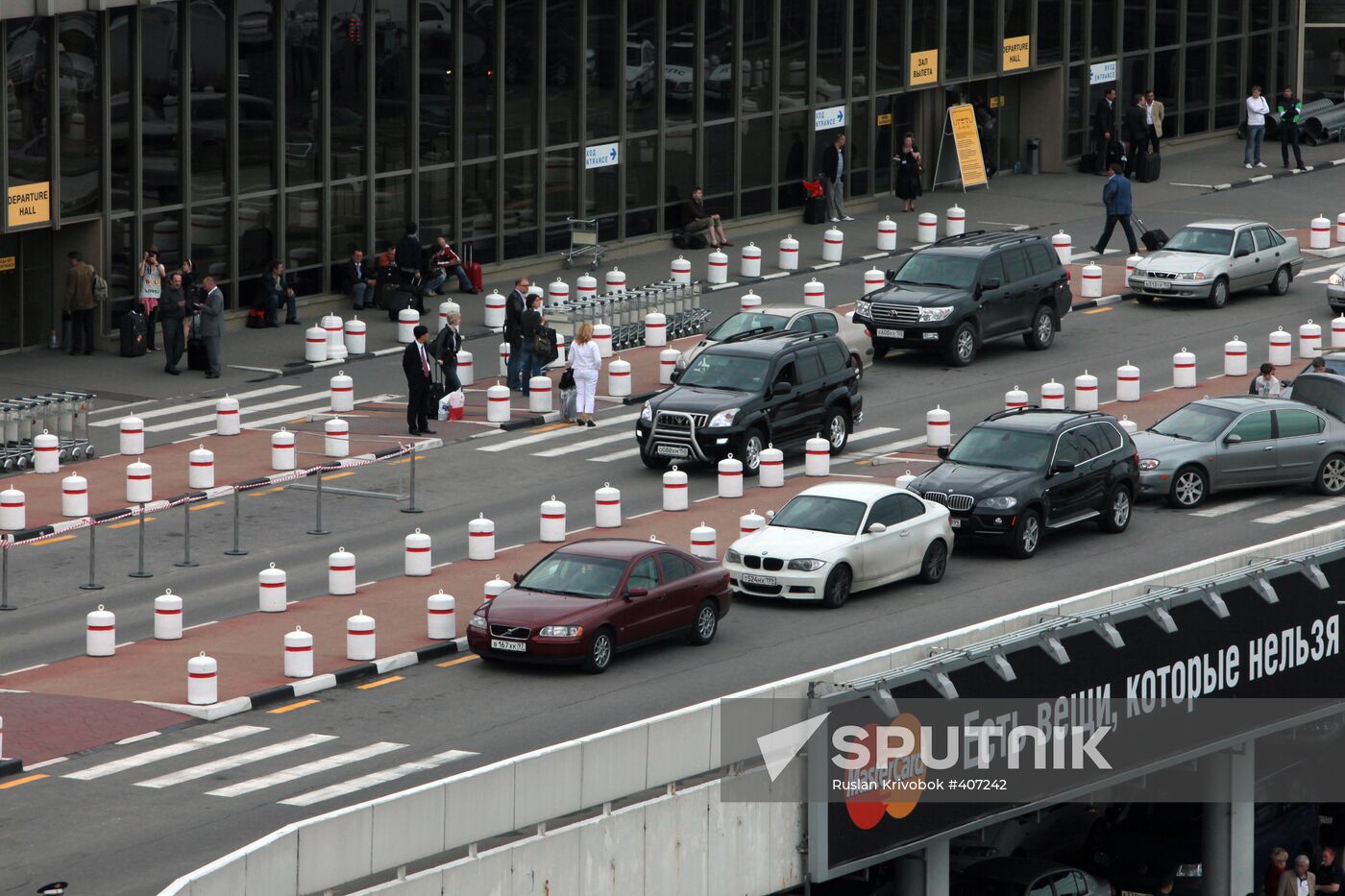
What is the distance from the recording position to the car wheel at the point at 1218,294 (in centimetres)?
4959

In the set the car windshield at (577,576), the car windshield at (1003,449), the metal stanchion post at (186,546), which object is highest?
the car windshield at (1003,449)

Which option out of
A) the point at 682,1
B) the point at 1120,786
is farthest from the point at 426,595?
the point at 682,1

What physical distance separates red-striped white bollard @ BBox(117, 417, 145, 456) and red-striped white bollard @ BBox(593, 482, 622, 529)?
7575mm

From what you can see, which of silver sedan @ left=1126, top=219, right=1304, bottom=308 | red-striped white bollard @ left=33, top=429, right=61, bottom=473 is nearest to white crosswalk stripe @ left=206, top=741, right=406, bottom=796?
red-striped white bollard @ left=33, top=429, right=61, bottom=473

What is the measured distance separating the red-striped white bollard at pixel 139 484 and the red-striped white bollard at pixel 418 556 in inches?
195

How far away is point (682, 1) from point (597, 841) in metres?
37.2

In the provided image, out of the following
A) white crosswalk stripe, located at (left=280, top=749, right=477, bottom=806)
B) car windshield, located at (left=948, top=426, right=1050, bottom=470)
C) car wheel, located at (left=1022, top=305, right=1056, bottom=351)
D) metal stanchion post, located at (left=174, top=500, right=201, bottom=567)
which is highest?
car wheel, located at (left=1022, top=305, right=1056, bottom=351)

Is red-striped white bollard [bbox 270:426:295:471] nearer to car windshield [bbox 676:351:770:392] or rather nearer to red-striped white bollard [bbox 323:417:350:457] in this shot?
red-striped white bollard [bbox 323:417:350:457]

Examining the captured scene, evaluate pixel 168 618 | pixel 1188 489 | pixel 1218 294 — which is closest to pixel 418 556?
pixel 168 618

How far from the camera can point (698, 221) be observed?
182ft

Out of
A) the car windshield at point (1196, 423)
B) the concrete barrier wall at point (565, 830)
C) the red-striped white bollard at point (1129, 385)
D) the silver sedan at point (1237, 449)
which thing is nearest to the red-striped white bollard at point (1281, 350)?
the red-striped white bollard at point (1129, 385)

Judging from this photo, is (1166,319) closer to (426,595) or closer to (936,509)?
(936,509)

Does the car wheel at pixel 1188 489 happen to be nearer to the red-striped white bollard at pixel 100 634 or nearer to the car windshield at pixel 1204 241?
the car windshield at pixel 1204 241

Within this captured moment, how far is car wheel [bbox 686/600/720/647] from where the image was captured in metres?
30.0
